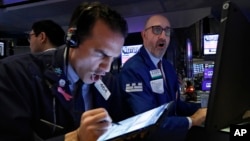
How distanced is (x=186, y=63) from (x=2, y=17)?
3502mm

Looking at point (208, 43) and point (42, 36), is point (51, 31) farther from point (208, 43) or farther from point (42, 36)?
point (208, 43)

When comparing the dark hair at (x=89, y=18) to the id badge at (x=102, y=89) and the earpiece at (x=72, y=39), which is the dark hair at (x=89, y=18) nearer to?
the earpiece at (x=72, y=39)

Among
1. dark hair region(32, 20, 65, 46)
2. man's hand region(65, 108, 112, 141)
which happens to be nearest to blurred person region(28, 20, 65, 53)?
dark hair region(32, 20, 65, 46)

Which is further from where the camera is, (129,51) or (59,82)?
(129,51)

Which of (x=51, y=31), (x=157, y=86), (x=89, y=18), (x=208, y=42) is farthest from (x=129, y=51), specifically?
(x=89, y=18)

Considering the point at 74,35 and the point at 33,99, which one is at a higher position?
the point at 74,35

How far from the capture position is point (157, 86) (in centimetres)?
181

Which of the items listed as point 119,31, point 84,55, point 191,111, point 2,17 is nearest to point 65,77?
point 84,55

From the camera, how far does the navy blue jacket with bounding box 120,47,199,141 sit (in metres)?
1.58

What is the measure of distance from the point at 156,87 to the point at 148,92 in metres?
0.07

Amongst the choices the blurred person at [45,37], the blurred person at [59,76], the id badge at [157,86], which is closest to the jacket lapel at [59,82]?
the blurred person at [59,76]

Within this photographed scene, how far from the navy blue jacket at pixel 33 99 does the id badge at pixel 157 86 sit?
763mm

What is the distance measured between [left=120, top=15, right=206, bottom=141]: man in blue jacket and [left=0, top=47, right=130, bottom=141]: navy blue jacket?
0.57 meters

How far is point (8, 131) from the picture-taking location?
93cm
